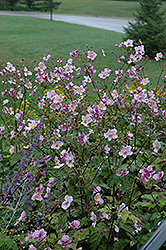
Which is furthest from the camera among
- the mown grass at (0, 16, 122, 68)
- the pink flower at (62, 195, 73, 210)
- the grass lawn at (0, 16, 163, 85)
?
the mown grass at (0, 16, 122, 68)

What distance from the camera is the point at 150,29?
9.23 metres

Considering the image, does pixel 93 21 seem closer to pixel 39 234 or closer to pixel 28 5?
pixel 28 5

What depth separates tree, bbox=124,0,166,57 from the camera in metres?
9.13

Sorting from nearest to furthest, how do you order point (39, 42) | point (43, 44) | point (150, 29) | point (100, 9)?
point (150, 29)
point (43, 44)
point (39, 42)
point (100, 9)

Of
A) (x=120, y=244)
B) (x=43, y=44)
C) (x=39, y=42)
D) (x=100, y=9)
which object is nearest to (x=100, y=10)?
(x=100, y=9)

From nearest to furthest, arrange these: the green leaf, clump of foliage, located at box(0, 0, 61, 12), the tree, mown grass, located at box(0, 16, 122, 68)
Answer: the green leaf, mown grass, located at box(0, 16, 122, 68), the tree, clump of foliage, located at box(0, 0, 61, 12)

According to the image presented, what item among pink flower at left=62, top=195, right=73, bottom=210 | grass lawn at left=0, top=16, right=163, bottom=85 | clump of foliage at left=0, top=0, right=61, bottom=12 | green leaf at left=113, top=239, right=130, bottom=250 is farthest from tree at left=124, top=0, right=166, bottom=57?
clump of foliage at left=0, top=0, right=61, bottom=12

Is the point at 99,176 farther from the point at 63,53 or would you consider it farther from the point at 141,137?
the point at 63,53

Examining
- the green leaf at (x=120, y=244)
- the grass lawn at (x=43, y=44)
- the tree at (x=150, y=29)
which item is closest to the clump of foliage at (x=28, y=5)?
the grass lawn at (x=43, y=44)

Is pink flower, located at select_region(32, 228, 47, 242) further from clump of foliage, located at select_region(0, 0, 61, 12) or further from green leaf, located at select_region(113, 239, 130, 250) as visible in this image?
clump of foliage, located at select_region(0, 0, 61, 12)

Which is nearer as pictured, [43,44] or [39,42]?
[43,44]

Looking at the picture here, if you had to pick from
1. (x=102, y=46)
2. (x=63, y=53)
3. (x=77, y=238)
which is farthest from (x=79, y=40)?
(x=77, y=238)

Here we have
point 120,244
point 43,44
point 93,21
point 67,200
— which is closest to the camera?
point 67,200

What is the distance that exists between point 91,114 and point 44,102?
1.96 ft
